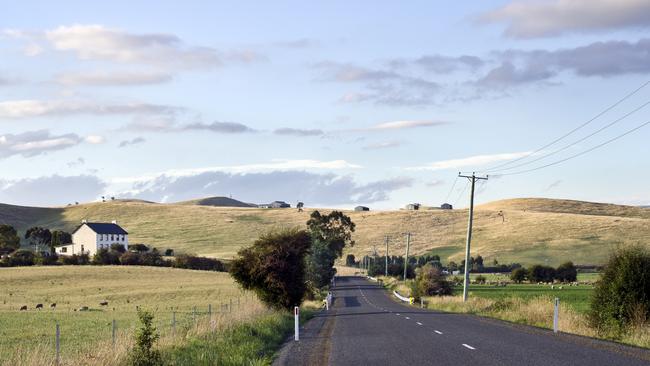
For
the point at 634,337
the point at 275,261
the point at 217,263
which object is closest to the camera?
the point at 634,337

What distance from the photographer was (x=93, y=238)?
542ft

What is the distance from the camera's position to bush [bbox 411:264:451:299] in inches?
2977

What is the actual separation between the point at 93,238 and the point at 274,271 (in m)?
127

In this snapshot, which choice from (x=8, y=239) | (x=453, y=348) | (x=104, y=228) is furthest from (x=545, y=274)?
(x=453, y=348)

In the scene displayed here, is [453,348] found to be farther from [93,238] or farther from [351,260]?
[351,260]

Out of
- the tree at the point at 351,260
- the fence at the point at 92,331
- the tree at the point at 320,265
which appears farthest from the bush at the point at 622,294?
the tree at the point at 351,260

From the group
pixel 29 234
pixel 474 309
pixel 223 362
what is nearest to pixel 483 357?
pixel 223 362

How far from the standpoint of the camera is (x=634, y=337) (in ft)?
88.1

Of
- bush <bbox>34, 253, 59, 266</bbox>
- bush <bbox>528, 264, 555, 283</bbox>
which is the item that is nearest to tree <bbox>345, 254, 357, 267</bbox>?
bush <bbox>528, 264, 555, 283</bbox>

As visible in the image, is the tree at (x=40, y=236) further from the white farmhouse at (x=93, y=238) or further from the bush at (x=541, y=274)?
the bush at (x=541, y=274)

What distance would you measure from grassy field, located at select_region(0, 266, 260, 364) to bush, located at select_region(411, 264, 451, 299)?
49.6ft

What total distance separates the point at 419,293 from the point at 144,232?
129 metres

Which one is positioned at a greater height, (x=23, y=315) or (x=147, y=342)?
(x=147, y=342)

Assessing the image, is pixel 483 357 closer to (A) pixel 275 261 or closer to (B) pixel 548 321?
(B) pixel 548 321
